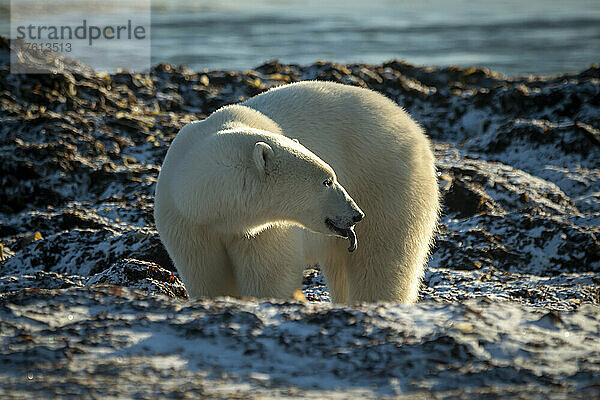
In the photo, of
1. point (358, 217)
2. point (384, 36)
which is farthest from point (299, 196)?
point (384, 36)

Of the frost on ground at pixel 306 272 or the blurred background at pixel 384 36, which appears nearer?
the frost on ground at pixel 306 272

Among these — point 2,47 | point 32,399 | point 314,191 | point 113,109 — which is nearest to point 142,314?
point 32,399

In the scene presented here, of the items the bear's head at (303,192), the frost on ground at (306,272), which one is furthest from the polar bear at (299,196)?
the frost on ground at (306,272)

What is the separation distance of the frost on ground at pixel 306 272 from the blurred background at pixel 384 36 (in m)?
7.38

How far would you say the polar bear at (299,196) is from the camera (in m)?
4.10

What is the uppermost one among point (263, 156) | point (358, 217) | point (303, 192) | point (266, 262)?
point (263, 156)

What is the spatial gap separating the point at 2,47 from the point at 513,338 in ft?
33.8

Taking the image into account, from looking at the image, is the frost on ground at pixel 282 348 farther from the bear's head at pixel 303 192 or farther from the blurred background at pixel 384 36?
the blurred background at pixel 384 36

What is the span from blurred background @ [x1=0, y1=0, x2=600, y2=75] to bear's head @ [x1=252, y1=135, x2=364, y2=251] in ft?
46.1

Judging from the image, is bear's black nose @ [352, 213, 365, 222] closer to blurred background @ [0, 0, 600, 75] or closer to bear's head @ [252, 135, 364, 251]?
bear's head @ [252, 135, 364, 251]

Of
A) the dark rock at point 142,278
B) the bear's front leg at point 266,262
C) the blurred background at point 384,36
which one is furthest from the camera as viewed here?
the blurred background at point 384,36

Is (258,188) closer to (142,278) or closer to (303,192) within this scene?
(303,192)

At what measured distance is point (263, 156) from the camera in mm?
4012

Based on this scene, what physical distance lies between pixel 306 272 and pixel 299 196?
2.55 m
